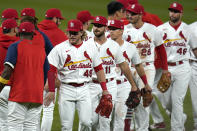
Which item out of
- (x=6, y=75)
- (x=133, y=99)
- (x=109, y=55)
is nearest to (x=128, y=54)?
(x=109, y=55)

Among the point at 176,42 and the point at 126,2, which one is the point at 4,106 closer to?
the point at 176,42

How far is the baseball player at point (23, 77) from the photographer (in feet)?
20.8

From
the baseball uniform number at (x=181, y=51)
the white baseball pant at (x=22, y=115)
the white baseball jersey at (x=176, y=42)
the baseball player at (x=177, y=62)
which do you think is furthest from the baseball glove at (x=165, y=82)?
the white baseball pant at (x=22, y=115)

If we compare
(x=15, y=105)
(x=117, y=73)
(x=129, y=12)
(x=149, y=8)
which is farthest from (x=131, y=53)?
(x=149, y=8)

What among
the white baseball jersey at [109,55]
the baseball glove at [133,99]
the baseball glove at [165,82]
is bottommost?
the baseball glove at [133,99]

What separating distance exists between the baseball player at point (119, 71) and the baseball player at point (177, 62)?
0.98 m

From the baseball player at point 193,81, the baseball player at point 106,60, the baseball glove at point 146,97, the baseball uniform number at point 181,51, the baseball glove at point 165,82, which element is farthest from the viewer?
the baseball player at point 193,81

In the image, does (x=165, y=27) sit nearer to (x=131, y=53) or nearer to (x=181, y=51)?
(x=181, y=51)

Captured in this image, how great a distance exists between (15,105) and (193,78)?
4.35 meters

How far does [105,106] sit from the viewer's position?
281 inches

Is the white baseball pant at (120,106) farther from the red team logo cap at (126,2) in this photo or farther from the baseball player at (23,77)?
the red team logo cap at (126,2)

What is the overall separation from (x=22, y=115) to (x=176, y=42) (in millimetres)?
3822

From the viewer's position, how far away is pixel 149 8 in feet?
76.1

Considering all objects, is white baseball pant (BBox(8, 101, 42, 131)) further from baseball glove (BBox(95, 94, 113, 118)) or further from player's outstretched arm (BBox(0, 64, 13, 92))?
baseball glove (BBox(95, 94, 113, 118))
